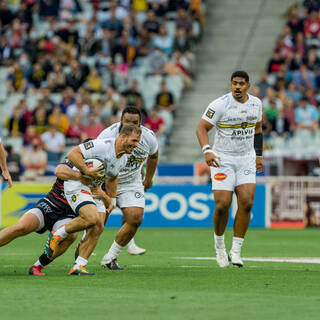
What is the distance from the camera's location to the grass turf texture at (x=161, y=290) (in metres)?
7.40

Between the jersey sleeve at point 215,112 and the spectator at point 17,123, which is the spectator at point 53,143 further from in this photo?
the jersey sleeve at point 215,112

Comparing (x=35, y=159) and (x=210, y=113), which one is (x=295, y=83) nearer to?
(x=35, y=159)

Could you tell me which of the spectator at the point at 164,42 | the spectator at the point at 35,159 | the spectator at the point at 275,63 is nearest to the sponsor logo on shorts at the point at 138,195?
the spectator at the point at 35,159

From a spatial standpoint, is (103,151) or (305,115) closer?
(103,151)

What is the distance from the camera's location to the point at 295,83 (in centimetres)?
2617

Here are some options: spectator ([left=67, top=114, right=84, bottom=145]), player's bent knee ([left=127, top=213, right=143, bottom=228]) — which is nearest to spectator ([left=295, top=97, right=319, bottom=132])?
spectator ([left=67, top=114, right=84, bottom=145])

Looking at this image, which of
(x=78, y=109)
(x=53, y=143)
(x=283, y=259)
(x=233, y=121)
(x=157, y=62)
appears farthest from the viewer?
(x=157, y=62)

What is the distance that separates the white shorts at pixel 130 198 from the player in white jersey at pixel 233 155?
3.12 feet

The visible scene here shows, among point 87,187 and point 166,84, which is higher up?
point 87,187

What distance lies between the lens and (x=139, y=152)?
11930 millimetres

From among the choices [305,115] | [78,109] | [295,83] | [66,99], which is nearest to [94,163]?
[305,115]

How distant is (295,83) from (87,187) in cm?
1659

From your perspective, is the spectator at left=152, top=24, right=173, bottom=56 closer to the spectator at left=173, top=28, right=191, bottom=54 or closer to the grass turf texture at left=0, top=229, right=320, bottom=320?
the spectator at left=173, top=28, right=191, bottom=54

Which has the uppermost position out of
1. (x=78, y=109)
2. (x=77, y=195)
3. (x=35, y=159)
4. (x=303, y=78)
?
(x=77, y=195)
